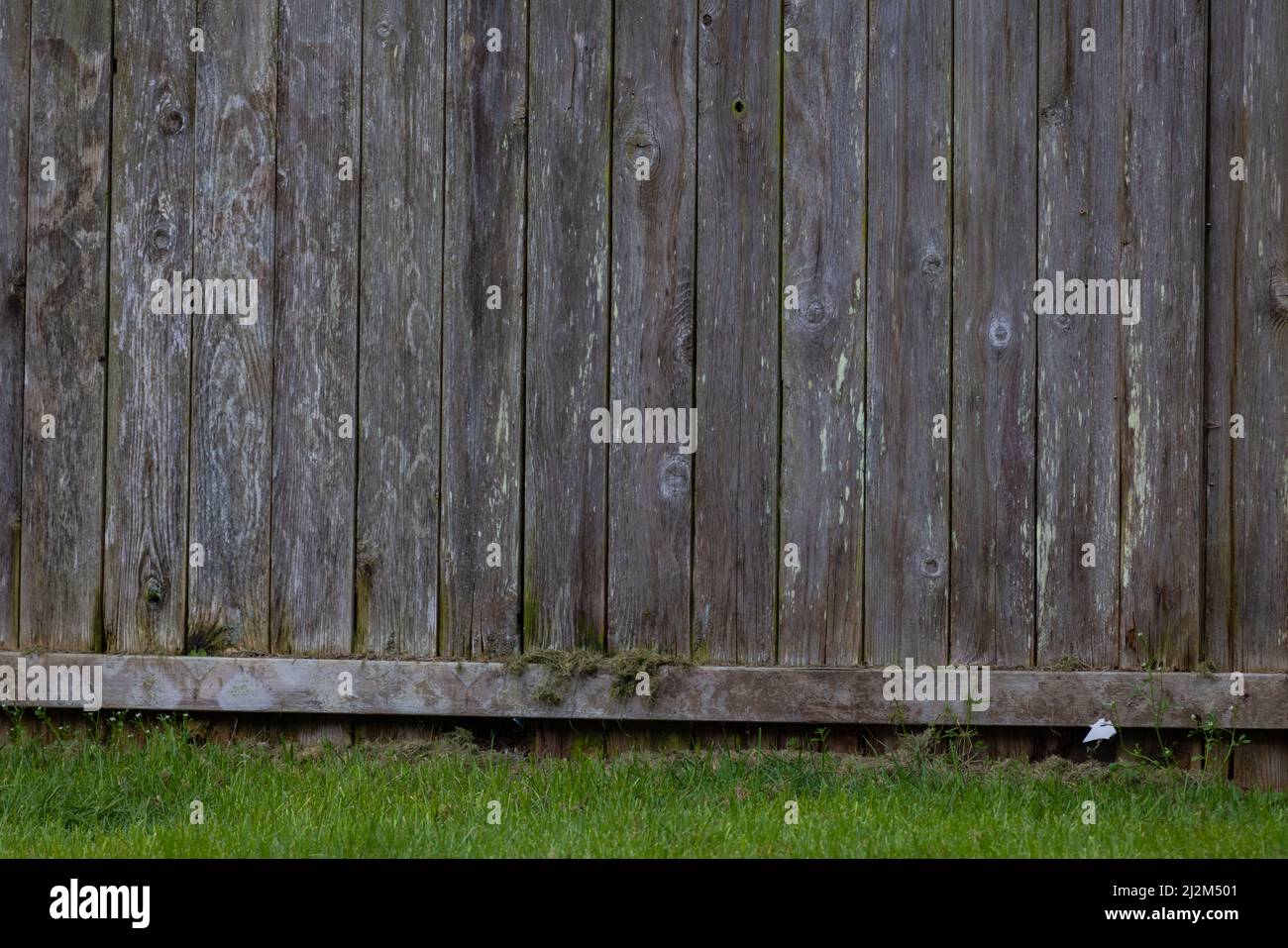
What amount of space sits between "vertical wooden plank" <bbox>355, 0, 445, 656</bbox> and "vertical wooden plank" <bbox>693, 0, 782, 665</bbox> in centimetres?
86

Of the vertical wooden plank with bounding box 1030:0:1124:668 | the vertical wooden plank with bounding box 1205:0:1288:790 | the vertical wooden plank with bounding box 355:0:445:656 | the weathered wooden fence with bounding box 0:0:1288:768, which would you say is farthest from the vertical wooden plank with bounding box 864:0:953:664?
the vertical wooden plank with bounding box 355:0:445:656

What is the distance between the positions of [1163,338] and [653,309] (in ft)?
5.27

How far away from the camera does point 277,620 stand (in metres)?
3.94

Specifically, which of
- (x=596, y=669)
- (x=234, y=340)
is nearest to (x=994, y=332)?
(x=596, y=669)

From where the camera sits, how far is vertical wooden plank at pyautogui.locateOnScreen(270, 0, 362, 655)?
155 inches

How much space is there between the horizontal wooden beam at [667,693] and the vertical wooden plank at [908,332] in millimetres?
232

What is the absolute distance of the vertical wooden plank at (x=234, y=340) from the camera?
395 centimetres

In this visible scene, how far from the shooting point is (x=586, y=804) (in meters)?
3.50

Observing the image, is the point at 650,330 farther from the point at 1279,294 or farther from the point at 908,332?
the point at 1279,294

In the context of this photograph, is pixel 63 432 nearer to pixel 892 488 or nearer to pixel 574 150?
pixel 574 150

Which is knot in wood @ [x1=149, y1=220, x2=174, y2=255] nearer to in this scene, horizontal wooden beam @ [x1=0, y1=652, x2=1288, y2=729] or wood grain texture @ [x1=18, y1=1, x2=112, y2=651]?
wood grain texture @ [x1=18, y1=1, x2=112, y2=651]

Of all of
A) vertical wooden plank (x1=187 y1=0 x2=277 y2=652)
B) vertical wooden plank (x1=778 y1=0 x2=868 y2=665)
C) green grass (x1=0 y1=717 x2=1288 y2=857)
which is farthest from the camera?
vertical wooden plank (x1=187 y1=0 x2=277 y2=652)

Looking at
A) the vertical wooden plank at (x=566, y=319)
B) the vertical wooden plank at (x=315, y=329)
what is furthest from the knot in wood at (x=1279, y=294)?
the vertical wooden plank at (x=315, y=329)

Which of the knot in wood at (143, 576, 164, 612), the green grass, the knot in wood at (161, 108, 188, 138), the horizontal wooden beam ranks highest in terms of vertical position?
the knot in wood at (161, 108, 188, 138)
